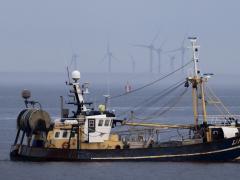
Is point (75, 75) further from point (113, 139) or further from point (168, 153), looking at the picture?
point (168, 153)

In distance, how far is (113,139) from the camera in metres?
70.9

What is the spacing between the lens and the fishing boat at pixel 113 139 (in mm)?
69125

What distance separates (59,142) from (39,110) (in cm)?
253

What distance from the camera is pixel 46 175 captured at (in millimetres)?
65438

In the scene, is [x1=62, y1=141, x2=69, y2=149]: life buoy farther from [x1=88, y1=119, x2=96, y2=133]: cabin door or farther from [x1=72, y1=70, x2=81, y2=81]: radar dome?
[x1=72, y1=70, x2=81, y2=81]: radar dome

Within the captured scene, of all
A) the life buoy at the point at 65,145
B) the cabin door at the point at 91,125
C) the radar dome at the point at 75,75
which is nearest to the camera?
the cabin door at the point at 91,125

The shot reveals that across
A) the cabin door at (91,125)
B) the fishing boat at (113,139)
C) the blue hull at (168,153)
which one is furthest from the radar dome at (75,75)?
the blue hull at (168,153)

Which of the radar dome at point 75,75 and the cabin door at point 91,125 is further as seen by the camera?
the radar dome at point 75,75

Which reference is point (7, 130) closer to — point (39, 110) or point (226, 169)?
point (39, 110)

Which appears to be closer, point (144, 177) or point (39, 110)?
point (144, 177)

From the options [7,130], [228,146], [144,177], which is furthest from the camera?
[7,130]

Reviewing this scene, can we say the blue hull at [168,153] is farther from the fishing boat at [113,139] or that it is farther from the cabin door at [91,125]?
the cabin door at [91,125]

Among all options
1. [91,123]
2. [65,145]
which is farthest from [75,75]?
[65,145]

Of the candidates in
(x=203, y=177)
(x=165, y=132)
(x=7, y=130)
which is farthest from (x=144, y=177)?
(x=7, y=130)
